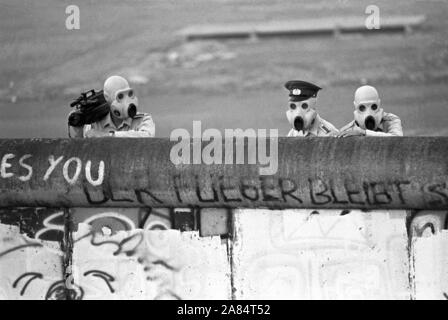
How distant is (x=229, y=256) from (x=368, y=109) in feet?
4.88

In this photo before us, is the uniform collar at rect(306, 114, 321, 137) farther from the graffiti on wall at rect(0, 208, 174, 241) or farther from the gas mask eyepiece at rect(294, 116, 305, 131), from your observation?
the graffiti on wall at rect(0, 208, 174, 241)

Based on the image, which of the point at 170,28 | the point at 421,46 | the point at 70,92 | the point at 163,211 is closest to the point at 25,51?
the point at 70,92

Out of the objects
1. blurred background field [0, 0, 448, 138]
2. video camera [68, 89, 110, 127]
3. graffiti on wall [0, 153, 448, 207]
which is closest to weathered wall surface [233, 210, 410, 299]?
graffiti on wall [0, 153, 448, 207]

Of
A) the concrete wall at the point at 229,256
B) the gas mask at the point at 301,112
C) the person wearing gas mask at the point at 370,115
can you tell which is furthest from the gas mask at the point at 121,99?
the person wearing gas mask at the point at 370,115

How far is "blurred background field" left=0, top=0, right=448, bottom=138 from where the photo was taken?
57.1 feet

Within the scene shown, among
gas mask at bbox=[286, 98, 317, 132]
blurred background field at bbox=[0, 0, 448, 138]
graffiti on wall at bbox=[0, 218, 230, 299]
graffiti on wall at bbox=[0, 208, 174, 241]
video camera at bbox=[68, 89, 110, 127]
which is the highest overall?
blurred background field at bbox=[0, 0, 448, 138]

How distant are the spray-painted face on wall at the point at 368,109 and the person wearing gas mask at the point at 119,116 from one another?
1488 millimetres

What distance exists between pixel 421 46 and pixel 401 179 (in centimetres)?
970

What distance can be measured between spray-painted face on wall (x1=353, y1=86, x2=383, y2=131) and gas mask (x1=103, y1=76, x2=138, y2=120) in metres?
1.63

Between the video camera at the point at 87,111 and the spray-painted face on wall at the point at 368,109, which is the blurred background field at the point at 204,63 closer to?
the video camera at the point at 87,111

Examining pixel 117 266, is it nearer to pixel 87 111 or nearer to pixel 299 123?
pixel 87 111

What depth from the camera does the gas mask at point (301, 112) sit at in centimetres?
925

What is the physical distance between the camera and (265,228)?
8531 millimetres
